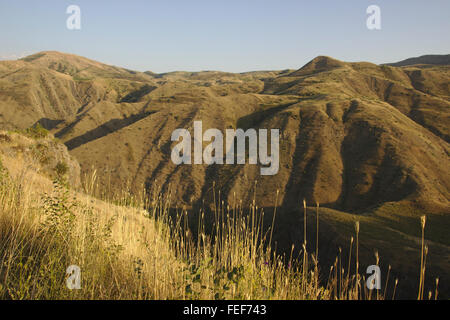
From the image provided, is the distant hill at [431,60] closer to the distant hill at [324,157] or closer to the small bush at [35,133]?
the distant hill at [324,157]

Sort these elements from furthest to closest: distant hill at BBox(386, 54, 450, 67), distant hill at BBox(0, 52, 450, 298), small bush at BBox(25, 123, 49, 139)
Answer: distant hill at BBox(386, 54, 450, 67) → distant hill at BBox(0, 52, 450, 298) → small bush at BBox(25, 123, 49, 139)

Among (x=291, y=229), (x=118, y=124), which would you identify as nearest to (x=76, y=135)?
(x=118, y=124)

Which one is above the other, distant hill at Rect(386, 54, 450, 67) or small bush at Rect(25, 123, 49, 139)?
distant hill at Rect(386, 54, 450, 67)

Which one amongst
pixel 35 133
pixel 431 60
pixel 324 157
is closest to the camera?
pixel 35 133

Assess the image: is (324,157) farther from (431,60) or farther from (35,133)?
(431,60)

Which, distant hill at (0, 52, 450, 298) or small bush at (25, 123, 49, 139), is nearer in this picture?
small bush at (25, 123, 49, 139)

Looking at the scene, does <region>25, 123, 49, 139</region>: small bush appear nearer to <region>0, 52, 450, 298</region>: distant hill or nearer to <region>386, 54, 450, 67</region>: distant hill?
<region>0, 52, 450, 298</region>: distant hill

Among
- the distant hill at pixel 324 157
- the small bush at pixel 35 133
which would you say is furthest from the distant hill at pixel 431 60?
the small bush at pixel 35 133

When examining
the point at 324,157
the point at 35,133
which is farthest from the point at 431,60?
the point at 35,133

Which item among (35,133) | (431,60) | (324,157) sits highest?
(431,60)

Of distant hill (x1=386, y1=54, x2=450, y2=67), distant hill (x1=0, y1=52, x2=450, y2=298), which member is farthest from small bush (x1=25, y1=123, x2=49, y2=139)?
distant hill (x1=386, y1=54, x2=450, y2=67)

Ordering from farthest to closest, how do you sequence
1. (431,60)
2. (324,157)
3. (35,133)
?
(431,60), (324,157), (35,133)

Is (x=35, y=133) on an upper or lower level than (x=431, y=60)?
lower
